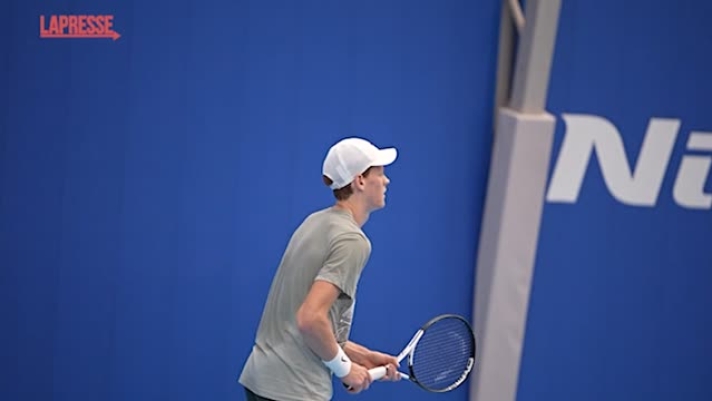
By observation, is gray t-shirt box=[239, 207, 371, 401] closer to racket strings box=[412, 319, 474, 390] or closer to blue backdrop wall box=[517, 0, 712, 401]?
racket strings box=[412, 319, 474, 390]

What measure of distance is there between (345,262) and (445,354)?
27.6 inches

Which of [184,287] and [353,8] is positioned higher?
[353,8]

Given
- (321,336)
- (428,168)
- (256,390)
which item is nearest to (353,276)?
(321,336)

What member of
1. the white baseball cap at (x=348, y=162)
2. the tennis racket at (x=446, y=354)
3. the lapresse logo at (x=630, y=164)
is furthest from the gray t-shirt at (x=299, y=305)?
the lapresse logo at (x=630, y=164)

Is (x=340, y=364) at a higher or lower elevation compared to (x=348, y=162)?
lower

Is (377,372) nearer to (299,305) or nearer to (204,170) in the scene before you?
(299,305)

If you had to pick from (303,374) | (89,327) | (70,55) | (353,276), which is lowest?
(89,327)

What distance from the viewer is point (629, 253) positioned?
17.3ft

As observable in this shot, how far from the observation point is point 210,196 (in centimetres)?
515

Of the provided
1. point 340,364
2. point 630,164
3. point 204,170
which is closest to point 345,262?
point 340,364

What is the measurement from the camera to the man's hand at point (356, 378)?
3.61 meters

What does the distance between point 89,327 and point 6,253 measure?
0.45m

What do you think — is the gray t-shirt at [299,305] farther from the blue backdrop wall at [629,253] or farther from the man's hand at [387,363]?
the blue backdrop wall at [629,253]

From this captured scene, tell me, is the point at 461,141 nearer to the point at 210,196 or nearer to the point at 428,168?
the point at 428,168
